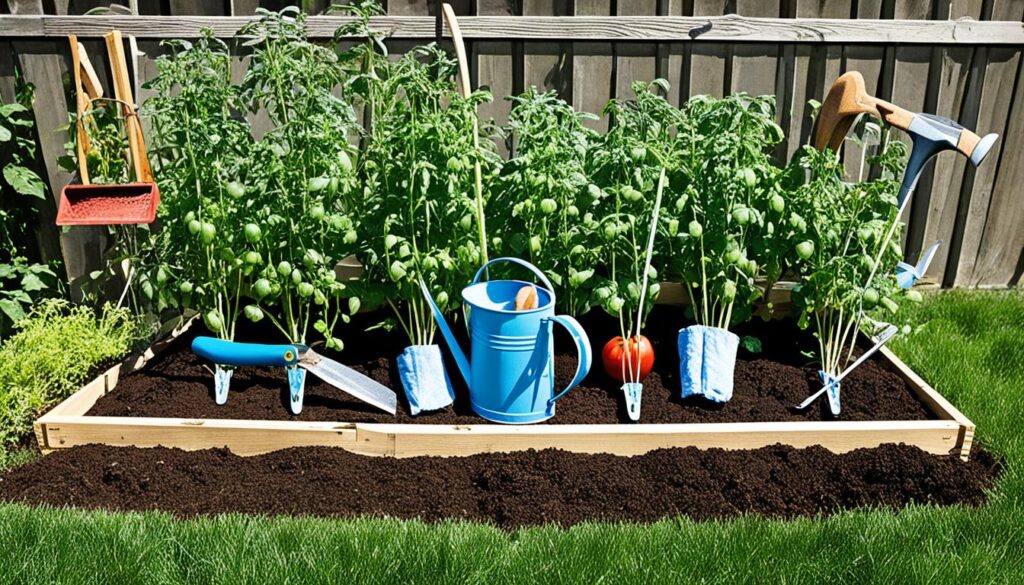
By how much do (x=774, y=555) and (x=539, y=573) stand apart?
2.28ft

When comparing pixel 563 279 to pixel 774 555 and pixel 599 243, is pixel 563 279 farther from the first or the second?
pixel 774 555

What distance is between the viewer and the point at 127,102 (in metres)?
3.47

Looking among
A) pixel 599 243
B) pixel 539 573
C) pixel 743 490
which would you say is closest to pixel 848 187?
pixel 599 243

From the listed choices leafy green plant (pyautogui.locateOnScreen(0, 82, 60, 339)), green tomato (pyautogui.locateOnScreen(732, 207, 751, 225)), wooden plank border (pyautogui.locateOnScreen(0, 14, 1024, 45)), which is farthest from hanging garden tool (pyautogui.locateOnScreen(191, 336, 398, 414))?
wooden plank border (pyautogui.locateOnScreen(0, 14, 1024, 45))

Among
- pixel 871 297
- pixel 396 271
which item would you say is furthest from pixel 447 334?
pixel 871 297

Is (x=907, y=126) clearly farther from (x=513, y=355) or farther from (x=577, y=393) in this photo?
(x=513, y=355)

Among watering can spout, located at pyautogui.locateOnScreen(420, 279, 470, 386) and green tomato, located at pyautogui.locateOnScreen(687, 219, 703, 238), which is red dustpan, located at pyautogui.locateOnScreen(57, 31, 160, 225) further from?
green tomato, located at pyautogui.locateOnScreen(687, 219, 703, 238)

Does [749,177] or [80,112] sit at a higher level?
[80,112]

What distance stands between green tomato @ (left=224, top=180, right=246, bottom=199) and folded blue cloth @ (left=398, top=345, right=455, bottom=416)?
0.86 m

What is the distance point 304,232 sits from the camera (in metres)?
3.26

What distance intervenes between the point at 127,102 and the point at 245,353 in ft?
3.91

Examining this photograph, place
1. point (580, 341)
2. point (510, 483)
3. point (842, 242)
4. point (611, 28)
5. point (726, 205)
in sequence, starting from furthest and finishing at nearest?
point (611, 28) → point (842, 242) → point (726, 205) → point (580, 341) → point (510, 483)

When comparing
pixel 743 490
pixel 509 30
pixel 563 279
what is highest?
pixel 509 30

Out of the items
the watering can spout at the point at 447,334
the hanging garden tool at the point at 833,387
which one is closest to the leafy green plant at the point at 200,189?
the watering can spout at the point at 447,334
